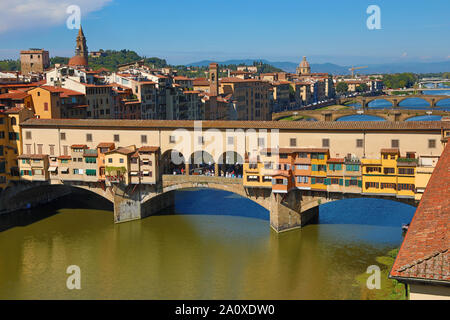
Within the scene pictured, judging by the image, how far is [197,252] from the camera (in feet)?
103

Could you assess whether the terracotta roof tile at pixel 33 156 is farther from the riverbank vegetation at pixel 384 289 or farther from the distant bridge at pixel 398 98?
the distant bridge at pixel 398 98

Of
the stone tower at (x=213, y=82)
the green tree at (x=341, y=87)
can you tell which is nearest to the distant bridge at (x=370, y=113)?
the stone tower at (x=213, y=82)

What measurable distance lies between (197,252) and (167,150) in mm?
8874

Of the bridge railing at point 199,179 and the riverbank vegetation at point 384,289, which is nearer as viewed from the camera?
the riverbank vegetation at point 384,289

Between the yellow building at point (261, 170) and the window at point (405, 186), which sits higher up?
the yellow building at point (261, 170)

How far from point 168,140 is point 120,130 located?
3641mm

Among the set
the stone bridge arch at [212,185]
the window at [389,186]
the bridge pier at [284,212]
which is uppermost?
the window at [389,186]

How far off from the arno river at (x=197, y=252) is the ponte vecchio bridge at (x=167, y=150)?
1650mm

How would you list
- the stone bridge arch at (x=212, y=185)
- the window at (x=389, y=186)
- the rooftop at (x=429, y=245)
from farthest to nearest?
1. the stone bridge arch at (x=212, y=185)
2. the window at (x=389, y=186)
3. the rooftop at (x=429, y=245)

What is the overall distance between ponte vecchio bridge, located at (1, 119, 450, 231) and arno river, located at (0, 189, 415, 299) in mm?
1650

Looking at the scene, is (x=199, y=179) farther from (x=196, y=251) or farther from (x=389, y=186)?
(x=389, y=186)

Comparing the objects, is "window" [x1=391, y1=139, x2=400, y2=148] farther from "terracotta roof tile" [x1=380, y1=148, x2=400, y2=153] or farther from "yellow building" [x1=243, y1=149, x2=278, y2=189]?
"yellow building" [x1=243, y1=149, x2=278, y2=189]

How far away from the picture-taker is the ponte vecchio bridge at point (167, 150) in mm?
33062
